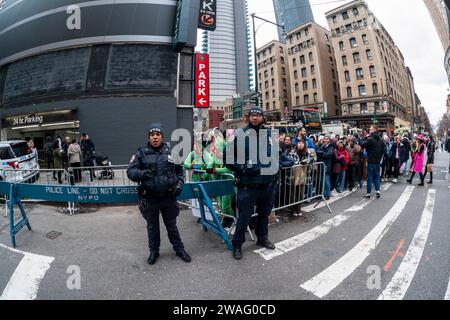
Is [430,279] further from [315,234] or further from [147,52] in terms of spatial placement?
[147,52]

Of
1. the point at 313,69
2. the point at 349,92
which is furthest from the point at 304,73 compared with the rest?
the point at 349,92

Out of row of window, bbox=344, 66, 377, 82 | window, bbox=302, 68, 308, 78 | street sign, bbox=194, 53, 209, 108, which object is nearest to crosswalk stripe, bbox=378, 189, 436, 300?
street sign, bbox=194, 53, 209, 108

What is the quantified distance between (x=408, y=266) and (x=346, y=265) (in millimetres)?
816

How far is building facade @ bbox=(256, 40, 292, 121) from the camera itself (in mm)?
55938

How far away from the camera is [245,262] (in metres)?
3.24

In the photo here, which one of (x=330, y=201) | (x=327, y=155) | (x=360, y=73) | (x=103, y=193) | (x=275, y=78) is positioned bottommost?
(x=330, y=201)

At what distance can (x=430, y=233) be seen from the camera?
4.10 meters

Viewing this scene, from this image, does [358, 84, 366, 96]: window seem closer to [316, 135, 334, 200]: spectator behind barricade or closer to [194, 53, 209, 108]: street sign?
[194, 53, 209, 108]: street sign

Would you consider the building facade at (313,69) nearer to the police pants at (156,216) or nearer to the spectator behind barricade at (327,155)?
the spectator behind barricade at (327,155)

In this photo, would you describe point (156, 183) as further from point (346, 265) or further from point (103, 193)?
point (346, 265)

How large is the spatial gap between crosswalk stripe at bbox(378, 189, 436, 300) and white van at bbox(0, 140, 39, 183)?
8680 millimetres

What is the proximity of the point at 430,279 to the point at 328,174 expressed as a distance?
4.23 meters

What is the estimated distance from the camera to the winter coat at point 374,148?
21.6 feet
